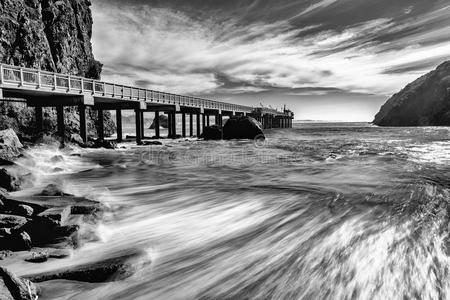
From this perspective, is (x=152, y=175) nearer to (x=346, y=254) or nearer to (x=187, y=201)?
(x=187, y=201)

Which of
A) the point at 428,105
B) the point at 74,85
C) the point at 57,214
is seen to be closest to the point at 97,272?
the point at 57,214

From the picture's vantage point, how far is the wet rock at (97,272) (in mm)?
3979

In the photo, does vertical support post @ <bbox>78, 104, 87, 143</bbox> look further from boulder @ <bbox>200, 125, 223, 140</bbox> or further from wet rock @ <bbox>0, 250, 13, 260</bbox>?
wet rock @ <bbox>0, 250, 13, 260</bbox>

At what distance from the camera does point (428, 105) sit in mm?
144625

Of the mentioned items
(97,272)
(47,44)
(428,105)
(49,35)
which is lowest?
(97,272)

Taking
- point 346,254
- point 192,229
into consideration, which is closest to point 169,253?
point 192,229

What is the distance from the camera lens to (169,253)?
5.05 m

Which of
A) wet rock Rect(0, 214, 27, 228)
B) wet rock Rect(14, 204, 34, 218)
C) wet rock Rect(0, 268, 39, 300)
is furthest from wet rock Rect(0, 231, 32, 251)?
wet rock Rect(0, 268, 39, 300)

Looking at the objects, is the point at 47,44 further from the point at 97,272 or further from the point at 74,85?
the point at 97,272

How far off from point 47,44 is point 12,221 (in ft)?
148

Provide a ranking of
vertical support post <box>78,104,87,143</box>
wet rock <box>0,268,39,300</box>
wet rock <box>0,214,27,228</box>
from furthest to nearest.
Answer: vertical support post <box>78,104,87,143</box>, wet rock <box>0,214,27,228</box>, wet rock <box>0,268,39,300</box>

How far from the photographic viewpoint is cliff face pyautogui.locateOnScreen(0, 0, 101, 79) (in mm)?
34659

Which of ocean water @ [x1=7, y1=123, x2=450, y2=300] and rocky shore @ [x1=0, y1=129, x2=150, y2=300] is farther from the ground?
rocky shore @ [x1=0, y1=129, x2=150, y2=300]

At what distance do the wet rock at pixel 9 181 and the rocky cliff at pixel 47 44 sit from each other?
28.5 m
